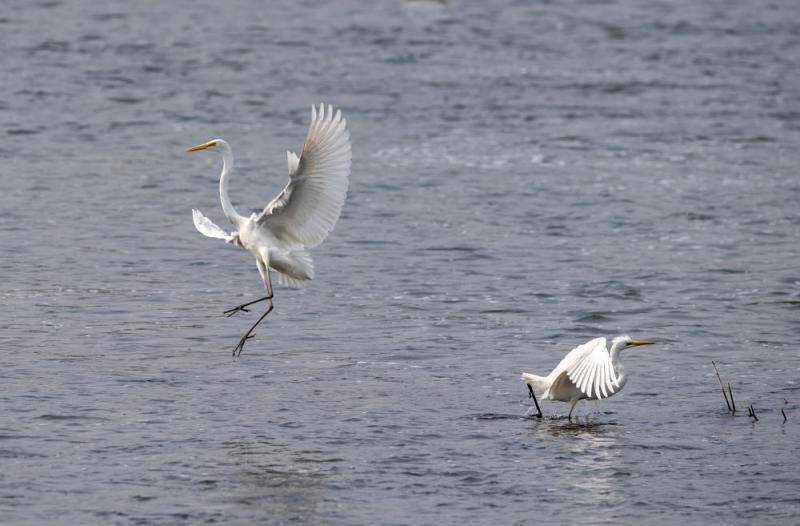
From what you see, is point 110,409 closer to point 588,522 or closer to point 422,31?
point 588,522

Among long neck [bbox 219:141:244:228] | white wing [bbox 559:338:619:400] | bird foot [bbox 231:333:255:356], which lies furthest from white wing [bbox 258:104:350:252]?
white wing [bbox 559:338:619:400]

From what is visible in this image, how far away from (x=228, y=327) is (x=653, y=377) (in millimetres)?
3640

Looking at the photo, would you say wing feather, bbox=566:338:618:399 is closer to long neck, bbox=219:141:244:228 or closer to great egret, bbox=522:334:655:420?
great egret, bbox=522:334:655:420

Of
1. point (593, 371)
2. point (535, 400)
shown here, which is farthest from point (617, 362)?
point (535, 400)

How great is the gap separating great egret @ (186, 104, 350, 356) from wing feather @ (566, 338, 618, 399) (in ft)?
7.53

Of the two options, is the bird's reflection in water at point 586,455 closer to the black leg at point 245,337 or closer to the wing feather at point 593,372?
the wing feather at point 593,372

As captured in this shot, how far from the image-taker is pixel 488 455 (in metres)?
9.54

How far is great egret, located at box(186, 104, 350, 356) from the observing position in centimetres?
1117

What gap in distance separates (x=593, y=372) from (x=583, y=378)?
10 cm

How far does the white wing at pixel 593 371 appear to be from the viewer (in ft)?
33.5

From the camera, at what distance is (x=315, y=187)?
11477mm

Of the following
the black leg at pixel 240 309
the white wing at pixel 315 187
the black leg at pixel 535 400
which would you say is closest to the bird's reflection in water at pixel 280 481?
the black leg at pixel 535 400

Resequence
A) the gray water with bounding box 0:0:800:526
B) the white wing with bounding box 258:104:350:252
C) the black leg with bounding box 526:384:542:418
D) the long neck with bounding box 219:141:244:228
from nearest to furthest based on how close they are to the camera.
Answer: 1. the gray water with bounding box 0:0:800:526
2. the black leg with bounding box 526:384:542:418
3. the white wing with bounding box 258:104:350:252
4. the long neck with bounding box 219:141:244:228

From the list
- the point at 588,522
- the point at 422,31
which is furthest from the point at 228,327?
the point at 422,31
